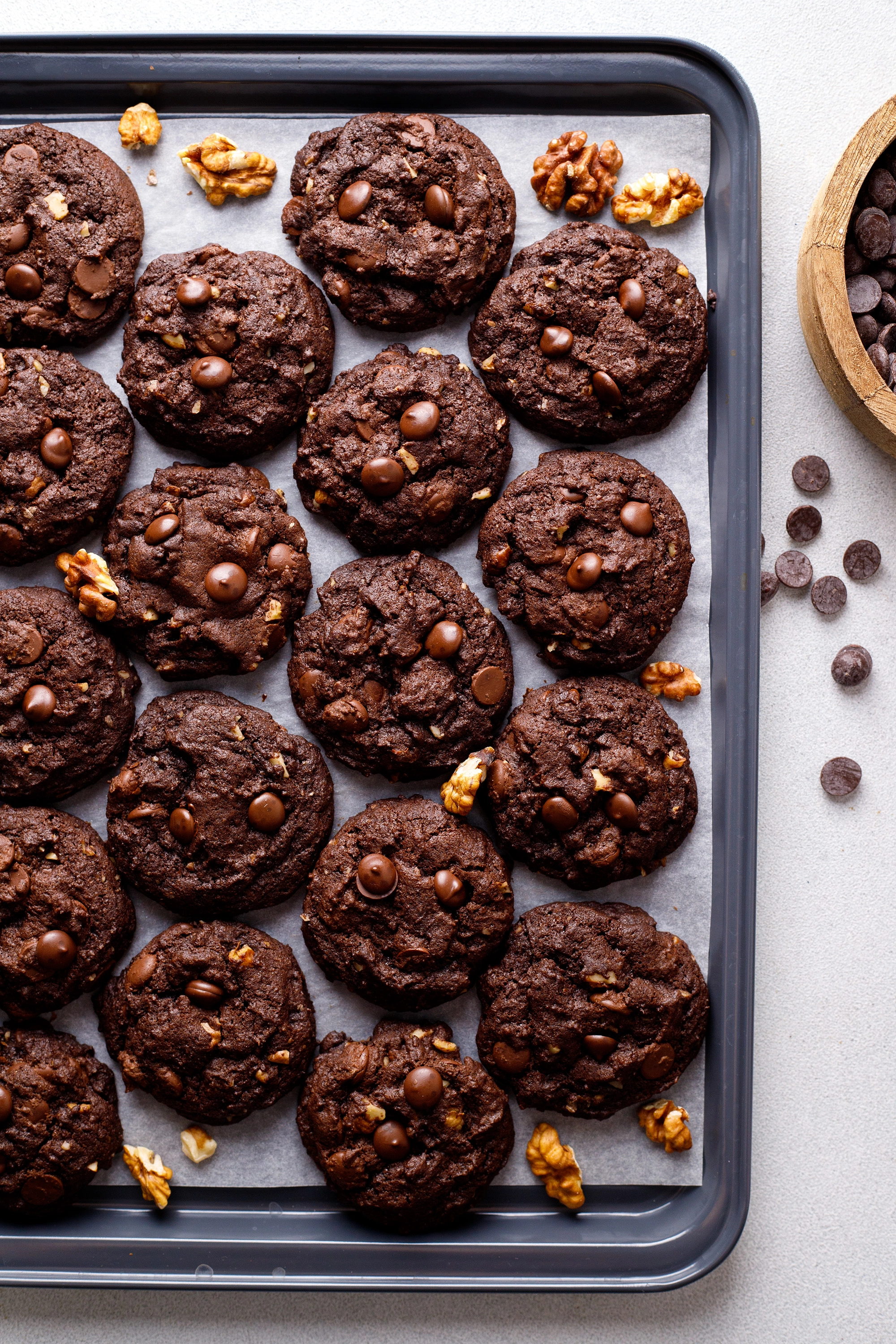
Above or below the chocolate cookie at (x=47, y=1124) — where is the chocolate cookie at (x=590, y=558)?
above

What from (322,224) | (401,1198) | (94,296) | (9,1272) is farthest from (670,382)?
(9,1272)

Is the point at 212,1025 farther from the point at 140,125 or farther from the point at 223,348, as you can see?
the point at 140,125

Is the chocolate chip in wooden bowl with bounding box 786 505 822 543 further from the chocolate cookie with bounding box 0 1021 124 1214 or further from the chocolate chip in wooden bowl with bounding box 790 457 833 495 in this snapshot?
the chocolate cookie with bounding box 0 1021 124 1214

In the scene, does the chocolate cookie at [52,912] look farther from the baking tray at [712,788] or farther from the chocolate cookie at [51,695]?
the baking tray at [712,788]

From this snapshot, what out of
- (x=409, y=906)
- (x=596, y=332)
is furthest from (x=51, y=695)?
(x=596, y=332)

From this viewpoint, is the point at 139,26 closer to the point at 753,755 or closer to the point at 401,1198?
the point at 753,755

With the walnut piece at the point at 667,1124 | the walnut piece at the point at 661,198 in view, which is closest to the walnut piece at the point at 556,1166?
the walnut piece at the point at 667,1124

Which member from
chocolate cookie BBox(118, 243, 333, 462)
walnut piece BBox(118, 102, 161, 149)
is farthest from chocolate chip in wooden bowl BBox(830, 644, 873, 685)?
walnut piece BBox(118, 102, 161, 149)
